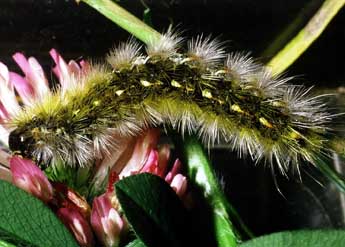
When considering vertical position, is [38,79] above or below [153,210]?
above

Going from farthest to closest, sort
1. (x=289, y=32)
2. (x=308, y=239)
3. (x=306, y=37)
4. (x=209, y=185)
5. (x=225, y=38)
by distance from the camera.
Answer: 1. (x=225, y=38)
2. (x=289, y=32)
3. (x=306, y=37)
4. (x=209, y=185)
5. (x=308, y=239)

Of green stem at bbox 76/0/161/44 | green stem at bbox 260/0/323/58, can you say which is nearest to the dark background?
green stem at bbox 260/0/323/58

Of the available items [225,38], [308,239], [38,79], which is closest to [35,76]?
[38,79]

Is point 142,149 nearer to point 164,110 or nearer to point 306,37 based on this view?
point 164,110

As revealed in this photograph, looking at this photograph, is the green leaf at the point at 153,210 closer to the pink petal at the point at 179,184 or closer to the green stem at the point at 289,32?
the pink petal at the point at 179,184

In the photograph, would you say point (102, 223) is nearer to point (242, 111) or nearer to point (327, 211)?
point (242, 111)

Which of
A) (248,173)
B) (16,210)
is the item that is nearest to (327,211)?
(248,173)
